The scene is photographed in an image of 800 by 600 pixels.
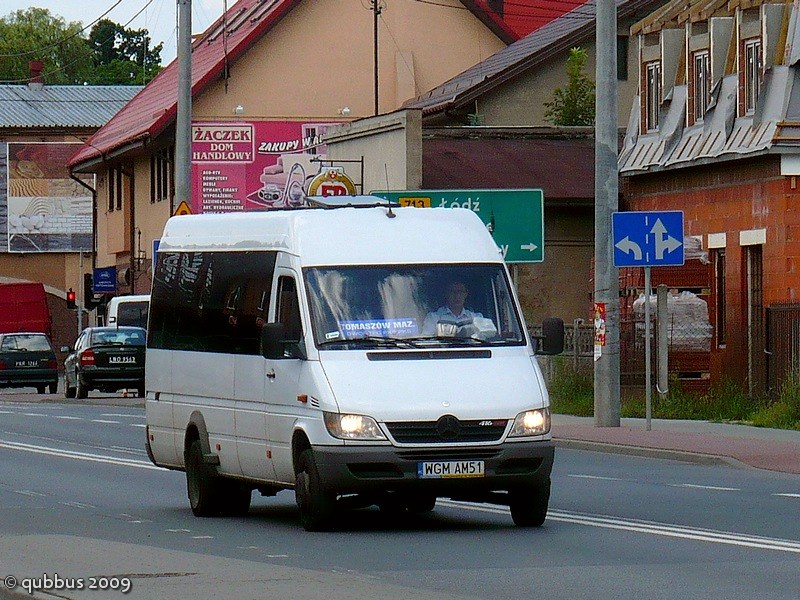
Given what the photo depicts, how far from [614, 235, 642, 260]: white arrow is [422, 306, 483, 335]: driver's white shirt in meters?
11.5

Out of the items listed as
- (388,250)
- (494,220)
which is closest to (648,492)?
(388,250)

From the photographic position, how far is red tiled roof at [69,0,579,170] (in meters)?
56.6

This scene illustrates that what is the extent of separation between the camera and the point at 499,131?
4206 cm

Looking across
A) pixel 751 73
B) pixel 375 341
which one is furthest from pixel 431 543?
pixel 751 73

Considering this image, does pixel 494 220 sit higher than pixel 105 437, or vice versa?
pixel 494 220

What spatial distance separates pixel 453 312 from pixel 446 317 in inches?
3.3

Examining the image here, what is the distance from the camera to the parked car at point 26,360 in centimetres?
5125

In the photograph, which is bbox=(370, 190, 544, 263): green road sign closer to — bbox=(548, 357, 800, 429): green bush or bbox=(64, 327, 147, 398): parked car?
bbox=(548, 357, 800, 429): green bush

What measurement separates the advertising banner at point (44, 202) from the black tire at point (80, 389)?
39.1m

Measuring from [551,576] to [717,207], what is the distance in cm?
2239

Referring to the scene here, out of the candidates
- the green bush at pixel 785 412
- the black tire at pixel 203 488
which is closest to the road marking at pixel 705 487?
the black tire at pixel 203 488

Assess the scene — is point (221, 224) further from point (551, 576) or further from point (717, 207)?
point (717, 207)

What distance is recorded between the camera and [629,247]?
26.0m

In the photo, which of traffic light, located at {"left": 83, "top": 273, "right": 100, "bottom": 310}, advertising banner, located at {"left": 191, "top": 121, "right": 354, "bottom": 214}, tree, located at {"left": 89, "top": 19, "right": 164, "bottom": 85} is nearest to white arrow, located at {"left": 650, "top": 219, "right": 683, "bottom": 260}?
traffic light, located at {"left": 83, "top": 273, "right": 100, "bottom": 310}
